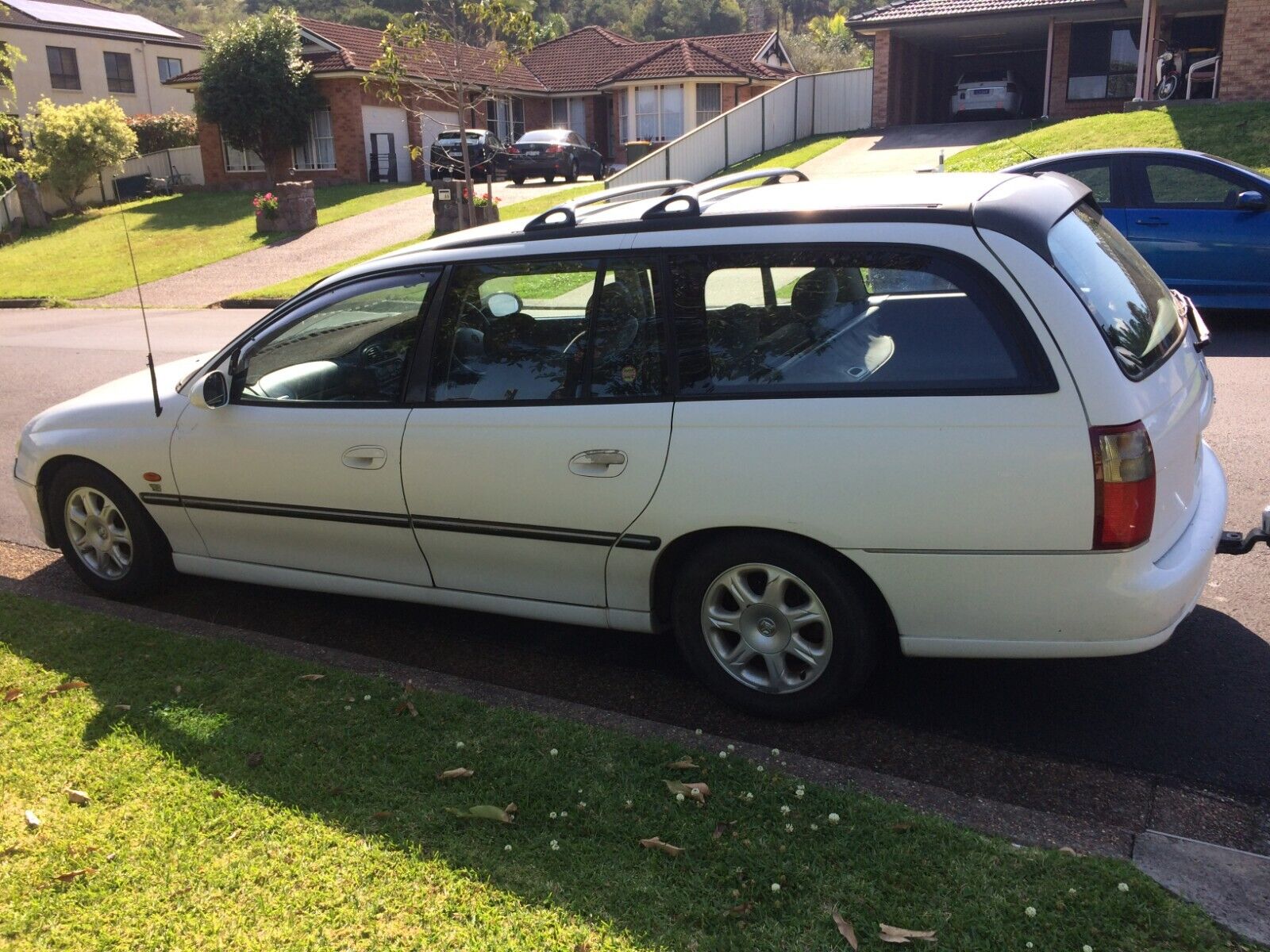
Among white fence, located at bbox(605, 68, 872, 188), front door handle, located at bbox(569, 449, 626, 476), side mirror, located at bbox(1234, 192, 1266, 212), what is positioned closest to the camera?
front door handle, located at bbox(569, 449, 626, 476)

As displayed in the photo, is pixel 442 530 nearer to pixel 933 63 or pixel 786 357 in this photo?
pixel 786 357

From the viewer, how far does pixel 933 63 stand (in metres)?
36.2

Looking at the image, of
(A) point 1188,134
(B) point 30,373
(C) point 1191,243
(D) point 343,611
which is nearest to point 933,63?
(A) point 1188,134

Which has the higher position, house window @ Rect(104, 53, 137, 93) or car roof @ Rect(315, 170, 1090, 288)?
house window @ Rect(104, 53, 137, 93)

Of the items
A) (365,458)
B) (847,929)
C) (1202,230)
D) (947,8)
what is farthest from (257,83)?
(847,929)

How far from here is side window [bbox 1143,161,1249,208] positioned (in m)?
9.67

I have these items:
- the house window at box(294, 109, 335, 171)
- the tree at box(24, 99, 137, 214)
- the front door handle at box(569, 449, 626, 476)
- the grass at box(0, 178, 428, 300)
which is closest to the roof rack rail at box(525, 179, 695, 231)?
the front door handle at box(569, 449, 626, 476)

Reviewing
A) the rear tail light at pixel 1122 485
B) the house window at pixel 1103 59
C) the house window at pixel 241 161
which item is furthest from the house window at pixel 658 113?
the rear tail light at pixel 1122 485

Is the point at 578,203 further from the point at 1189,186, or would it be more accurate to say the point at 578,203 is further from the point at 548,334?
the point at 1189,186

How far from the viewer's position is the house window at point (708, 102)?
4128cm

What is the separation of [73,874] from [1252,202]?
32.9 feet

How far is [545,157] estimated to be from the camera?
33031 millimetres

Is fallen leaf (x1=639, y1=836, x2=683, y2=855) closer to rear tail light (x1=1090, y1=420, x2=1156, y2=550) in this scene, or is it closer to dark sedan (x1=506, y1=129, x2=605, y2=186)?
rear tail light (x1=1090, y1=420, x2=1156, y2=550)

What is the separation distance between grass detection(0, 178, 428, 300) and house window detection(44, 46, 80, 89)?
1247 centimetres
